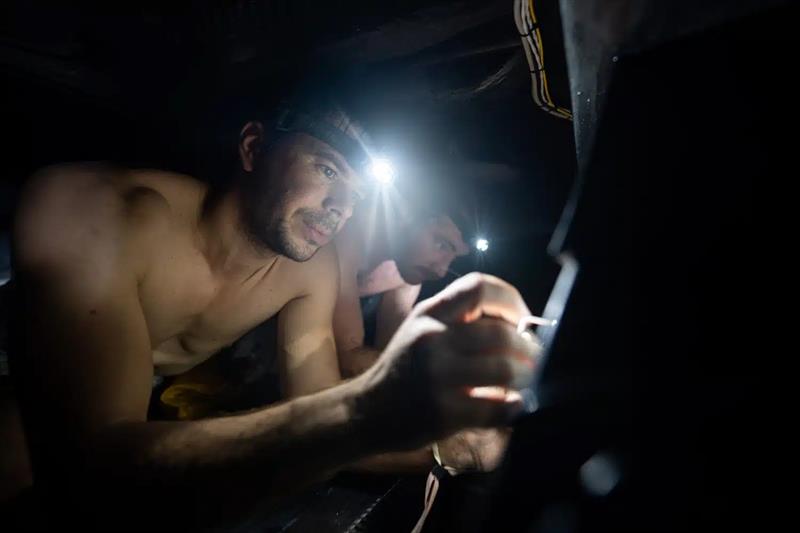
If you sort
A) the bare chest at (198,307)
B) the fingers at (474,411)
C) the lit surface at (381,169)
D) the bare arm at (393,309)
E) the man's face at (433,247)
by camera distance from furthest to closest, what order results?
the bare arm at (393,309)
the man's face at (433,247)
the lit surface at (381,169)
the bare chest at (198,307)
the fingers at (474,411)

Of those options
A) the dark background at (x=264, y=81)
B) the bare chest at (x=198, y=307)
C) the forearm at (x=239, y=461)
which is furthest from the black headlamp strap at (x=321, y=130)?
the forearm at (x=239, y=461)

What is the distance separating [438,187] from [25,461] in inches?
153

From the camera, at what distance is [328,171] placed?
287 centimetres

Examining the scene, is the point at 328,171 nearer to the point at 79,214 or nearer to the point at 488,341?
the point at 79,214

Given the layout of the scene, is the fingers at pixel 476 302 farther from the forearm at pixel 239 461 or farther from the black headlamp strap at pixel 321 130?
the black headlamp strap at pixel 321 130

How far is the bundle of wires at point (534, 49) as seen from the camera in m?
1.99

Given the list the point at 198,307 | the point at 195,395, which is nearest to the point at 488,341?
the point at 198,307

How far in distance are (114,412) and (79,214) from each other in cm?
98

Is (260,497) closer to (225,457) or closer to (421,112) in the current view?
(225,457)

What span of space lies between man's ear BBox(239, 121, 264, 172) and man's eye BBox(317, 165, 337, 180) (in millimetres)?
525

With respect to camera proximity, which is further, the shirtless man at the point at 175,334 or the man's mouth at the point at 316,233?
the man's mouth at the point at 316,233

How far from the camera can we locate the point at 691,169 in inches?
27.3

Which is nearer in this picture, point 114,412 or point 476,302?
point 476,302

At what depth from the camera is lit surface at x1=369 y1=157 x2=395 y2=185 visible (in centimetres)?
313
